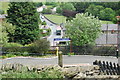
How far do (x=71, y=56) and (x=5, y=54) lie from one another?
1.25 meters

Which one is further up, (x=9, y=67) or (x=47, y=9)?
(x=47, y=9)

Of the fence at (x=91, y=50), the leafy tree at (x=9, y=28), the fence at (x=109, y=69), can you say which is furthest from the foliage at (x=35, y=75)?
the leafy tree at (x=9, y=28)

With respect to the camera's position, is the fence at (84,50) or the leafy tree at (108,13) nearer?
the leafy tree at (108,13)

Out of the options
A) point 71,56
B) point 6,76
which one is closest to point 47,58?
point 71,56

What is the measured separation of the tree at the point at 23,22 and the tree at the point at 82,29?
2.73ft

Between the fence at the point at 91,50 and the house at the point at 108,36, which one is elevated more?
the house at the point at 108,36

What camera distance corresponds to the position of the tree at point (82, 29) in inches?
221

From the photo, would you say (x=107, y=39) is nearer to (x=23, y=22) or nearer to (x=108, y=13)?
(x=108, y=13)

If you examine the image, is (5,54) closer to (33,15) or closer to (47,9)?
(47,9)

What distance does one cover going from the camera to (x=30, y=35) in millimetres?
6043

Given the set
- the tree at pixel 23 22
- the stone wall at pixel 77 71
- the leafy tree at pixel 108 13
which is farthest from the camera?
the tree at pixel 23 22

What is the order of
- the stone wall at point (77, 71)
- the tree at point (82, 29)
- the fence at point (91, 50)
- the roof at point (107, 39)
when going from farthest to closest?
the tree at point (82, 29), the roof at point (107, 39), the fence at point (91, 50), the stone wall at point (77, 71)

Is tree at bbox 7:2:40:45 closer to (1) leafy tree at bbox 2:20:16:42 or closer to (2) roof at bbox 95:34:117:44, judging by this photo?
(1) leafy tree at bbox 2:20:16:42

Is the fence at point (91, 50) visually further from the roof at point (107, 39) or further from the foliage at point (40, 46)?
the roof at point (107, 39)
